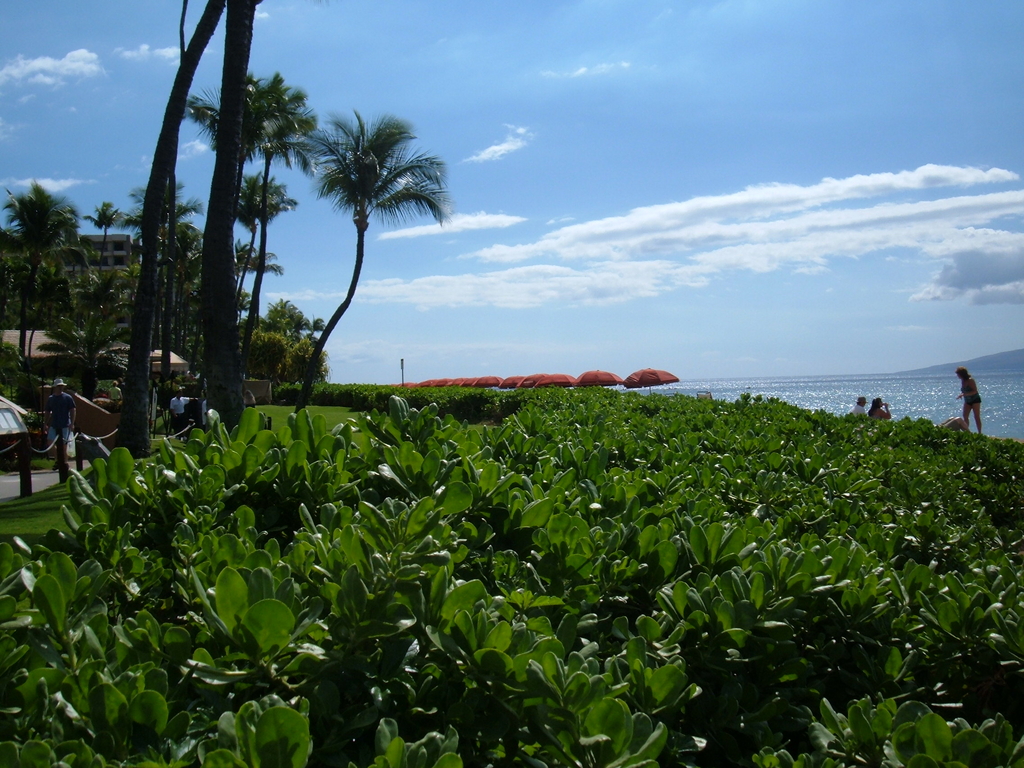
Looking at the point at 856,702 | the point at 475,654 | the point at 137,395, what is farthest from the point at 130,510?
the point at 137,395

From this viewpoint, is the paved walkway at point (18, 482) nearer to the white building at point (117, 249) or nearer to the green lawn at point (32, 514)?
the green lawn at point (32, 514)

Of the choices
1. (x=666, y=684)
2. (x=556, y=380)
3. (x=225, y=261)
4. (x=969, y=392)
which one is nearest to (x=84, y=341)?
(x=556, y=380)

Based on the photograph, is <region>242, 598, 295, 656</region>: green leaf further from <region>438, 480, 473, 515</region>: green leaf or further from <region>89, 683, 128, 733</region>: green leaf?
<region>438, 480, 473, 515</region>: green leaf

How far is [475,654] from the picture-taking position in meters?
1.19

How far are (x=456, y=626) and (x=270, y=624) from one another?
1.03 ft

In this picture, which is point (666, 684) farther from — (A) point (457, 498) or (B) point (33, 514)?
(B) point (33, 514)

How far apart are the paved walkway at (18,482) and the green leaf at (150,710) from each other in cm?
1150

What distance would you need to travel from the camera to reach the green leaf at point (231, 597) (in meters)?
1.15

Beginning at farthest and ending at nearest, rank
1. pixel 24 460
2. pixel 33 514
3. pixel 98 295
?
pixel 98 295 < pixel 24 460 < pixel 33 514

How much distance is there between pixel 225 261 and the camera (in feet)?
27.3

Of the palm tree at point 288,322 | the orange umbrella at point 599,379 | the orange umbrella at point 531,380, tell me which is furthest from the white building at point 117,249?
the orange umbrella at point 599,379

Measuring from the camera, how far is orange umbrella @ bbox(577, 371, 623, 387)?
3791cm

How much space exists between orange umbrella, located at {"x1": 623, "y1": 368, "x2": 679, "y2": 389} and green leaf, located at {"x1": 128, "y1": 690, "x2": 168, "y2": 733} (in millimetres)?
36630

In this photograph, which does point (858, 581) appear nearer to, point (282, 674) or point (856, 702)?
point (856, 702)
